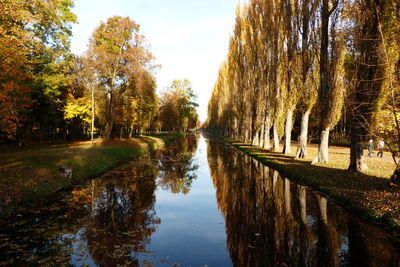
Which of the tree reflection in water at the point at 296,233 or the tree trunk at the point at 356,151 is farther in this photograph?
the tree trunk at the point at 356,151

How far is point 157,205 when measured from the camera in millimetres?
9945

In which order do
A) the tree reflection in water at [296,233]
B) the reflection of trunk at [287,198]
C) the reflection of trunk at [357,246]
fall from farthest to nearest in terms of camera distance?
the reflection of trunk at [287,198] → the tree reflection in water at [296,233] → the reflection of trunk at [357,246]

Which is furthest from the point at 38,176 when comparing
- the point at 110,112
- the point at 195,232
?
the point at 110,112

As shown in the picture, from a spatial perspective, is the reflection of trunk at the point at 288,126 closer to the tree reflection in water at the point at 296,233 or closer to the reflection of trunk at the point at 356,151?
the reflection of trunk at the point at 356,151

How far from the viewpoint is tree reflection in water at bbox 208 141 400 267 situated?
5473 mm

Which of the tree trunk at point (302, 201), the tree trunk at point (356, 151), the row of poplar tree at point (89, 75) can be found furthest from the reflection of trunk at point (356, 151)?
the row of poplar tree at point (89, 75)

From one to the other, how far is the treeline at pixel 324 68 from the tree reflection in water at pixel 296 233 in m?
3.16

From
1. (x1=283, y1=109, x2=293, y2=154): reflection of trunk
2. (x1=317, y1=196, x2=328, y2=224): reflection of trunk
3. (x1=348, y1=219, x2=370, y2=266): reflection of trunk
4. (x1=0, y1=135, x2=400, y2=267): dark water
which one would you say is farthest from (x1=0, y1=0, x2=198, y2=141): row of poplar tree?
(x1=348, y1=219, x2=370, y2=266): reflection of trunk

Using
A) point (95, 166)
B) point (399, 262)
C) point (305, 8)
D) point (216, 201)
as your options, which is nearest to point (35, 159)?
point (95, 166)

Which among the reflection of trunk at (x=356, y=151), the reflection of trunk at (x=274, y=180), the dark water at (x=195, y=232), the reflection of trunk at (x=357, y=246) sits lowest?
the dark water at (x=195, y=232)

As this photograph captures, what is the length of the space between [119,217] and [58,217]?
2.00 metres

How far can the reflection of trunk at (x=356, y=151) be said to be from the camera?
12789 millimetres

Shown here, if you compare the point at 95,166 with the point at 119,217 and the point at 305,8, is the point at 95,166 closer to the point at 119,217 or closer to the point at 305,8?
the point at 119,217

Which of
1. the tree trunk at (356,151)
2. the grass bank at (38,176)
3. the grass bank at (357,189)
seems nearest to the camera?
the grass bank at (357,189)
